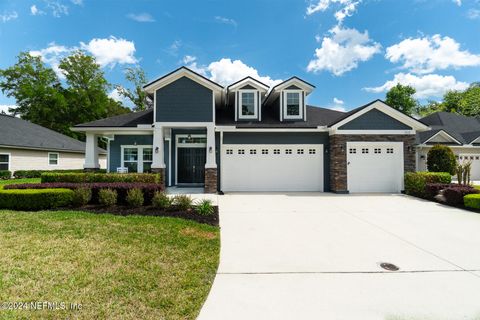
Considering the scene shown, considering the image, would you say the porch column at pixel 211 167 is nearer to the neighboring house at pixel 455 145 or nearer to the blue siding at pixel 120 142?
the blue siding at pixel 120 142

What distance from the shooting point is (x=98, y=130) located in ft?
41.3

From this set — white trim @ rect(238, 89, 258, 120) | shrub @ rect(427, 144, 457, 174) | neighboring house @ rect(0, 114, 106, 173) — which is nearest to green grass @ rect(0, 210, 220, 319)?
white trim @ rect(238, 89, 258, 120)

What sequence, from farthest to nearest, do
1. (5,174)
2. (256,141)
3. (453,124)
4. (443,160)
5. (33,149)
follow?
1. (453,124)
2. (33,149)
3. (5,174)
4. (443,160)
5. (256,141)

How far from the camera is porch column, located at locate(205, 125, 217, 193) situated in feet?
37.6

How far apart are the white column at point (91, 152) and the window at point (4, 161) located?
9.59 meters

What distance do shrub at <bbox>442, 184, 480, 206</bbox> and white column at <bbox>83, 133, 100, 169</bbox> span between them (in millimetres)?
16485

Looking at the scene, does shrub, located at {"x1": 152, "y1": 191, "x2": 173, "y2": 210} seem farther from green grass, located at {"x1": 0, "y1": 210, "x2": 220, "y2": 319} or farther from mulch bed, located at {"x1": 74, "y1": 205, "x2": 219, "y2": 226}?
green grass, located at {"x1": 0, "y1": 210, "x2": 220, "y2": 319}

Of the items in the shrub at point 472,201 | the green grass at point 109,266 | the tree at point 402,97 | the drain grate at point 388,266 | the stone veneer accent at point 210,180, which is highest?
the tree at point 402,97

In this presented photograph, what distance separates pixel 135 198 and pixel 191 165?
6007 millimetres

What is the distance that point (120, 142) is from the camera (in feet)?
44.7

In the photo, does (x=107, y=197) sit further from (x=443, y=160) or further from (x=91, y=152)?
(x=443, y=160)

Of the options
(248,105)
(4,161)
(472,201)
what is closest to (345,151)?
(472,201)

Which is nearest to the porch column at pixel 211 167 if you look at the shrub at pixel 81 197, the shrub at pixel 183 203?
the shrub at pixel 183 203

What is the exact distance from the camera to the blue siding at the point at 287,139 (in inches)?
490
